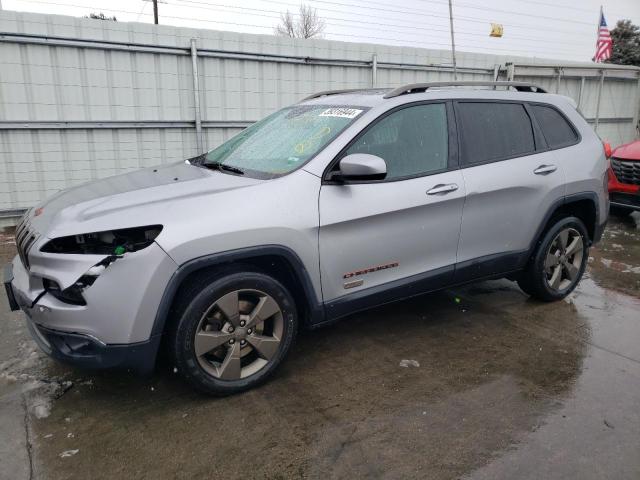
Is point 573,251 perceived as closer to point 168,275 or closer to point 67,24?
point 168,275

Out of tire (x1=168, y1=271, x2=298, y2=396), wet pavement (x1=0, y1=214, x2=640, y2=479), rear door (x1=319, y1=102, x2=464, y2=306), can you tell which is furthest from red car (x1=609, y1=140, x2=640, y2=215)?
tire (x1=168, y1=271, x2=298, y2=396)

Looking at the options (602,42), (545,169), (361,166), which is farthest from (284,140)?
(602,42)

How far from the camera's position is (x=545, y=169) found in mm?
3984

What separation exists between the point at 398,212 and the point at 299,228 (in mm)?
707

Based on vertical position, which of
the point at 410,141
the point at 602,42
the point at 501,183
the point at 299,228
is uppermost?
the point at 602,42

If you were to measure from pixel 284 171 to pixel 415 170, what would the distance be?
92 cm

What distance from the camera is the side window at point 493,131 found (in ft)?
12.1

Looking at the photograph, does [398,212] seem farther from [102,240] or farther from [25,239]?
[25,239]

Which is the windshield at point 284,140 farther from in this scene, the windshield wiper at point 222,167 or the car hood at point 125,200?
the car hood at point 125,200

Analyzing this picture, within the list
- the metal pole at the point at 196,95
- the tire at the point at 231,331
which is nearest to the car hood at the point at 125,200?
the tire at the point at 231,331

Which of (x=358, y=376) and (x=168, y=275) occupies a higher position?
(x=168, y=275)

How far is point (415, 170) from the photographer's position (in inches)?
134

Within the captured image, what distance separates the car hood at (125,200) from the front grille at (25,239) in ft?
0.13

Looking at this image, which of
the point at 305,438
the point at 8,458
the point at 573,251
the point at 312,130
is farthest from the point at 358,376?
the point at 573,251
